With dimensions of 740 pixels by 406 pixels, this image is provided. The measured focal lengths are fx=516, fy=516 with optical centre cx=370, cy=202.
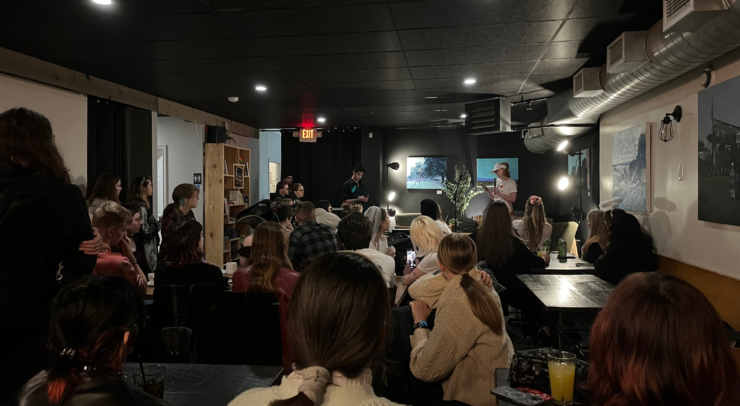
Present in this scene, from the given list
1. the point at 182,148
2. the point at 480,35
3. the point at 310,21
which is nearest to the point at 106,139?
the point at 182,148

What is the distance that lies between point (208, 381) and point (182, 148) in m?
7.70

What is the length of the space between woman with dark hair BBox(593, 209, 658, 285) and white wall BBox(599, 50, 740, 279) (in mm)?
294

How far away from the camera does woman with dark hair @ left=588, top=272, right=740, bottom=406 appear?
1.03 m

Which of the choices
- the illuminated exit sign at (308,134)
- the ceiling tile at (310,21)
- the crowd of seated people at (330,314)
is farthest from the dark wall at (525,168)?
the ceiling tile at (310,21)

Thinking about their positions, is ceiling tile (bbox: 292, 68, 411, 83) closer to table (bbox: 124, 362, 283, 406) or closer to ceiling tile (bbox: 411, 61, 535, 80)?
ceiling tile (bbox: 411, 61, 535, 80)

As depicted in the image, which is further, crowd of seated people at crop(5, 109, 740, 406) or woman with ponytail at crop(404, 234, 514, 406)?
woman with ponytail at crop(404, 234, 514, 406)

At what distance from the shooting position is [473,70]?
18.4 ft

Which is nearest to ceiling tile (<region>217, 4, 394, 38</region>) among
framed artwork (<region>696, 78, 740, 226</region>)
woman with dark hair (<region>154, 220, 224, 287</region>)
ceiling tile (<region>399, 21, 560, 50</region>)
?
ceiling tile (<region>399, 21, 560, 50</region>)

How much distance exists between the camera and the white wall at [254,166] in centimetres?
1095

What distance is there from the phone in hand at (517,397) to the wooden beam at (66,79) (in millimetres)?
5008

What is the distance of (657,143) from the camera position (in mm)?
5008

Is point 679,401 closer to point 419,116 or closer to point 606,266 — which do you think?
point 606,266

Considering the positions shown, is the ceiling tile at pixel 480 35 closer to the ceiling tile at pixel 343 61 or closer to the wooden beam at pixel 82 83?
the ceiling tile at pixel 343 61

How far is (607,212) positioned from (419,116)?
4573 mm
